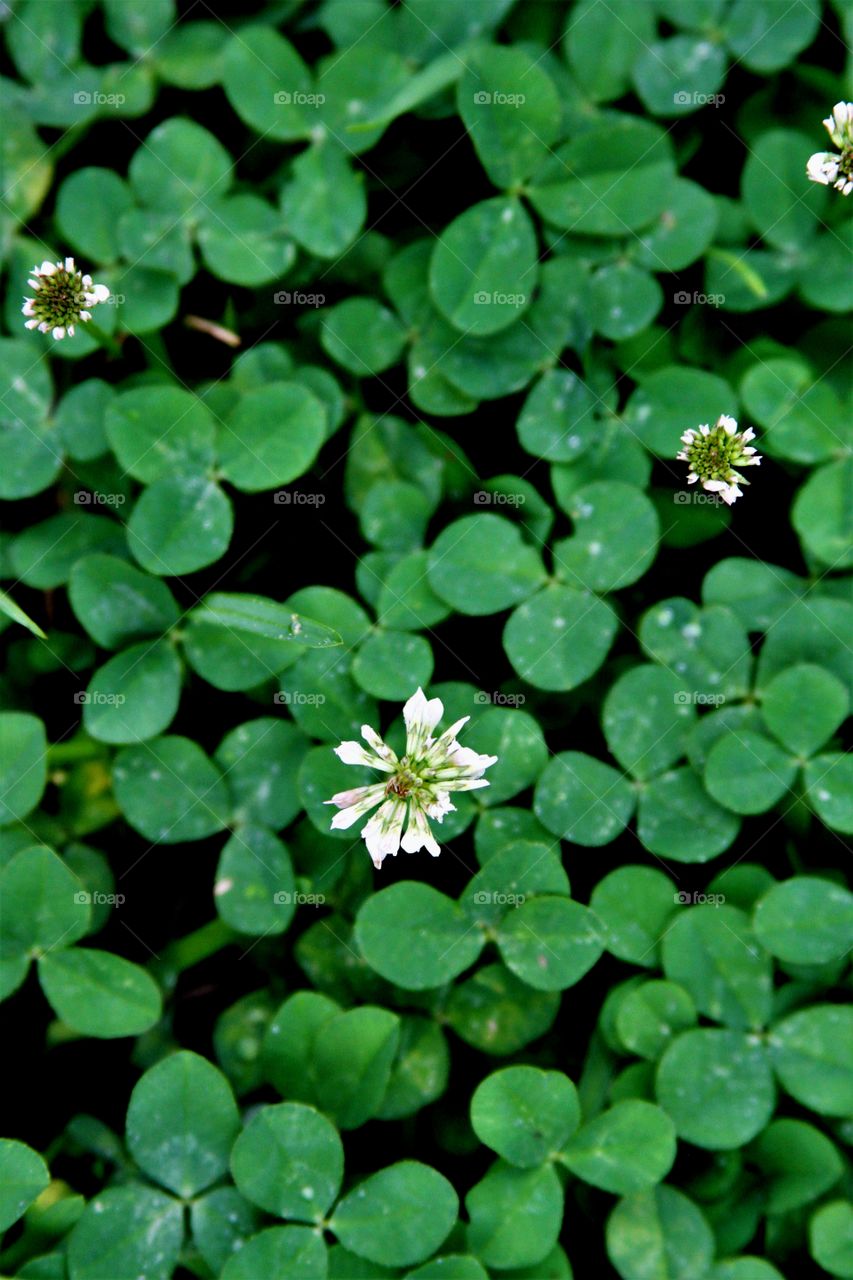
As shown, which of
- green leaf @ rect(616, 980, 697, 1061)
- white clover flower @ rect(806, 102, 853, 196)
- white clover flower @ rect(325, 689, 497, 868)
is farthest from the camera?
green leaf @ rect(616, 980, 697, 1061)

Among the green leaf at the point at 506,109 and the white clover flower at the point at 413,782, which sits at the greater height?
the green leaf at the point at 506,109

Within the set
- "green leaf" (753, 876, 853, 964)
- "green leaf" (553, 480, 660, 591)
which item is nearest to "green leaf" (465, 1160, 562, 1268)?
"green leaf" (753, 876, 853, 964)

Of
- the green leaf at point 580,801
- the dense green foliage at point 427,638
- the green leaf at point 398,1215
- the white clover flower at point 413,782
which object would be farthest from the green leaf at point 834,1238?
the white clover flower at point 413,782

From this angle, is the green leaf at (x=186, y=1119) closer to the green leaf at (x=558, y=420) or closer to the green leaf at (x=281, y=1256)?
the green leaf at (x=281, y=1256)

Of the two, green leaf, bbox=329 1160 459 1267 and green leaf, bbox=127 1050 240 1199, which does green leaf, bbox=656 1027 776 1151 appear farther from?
green leaf, bbox=127 1050 240 1199

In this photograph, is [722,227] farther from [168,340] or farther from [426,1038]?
[426,1038]

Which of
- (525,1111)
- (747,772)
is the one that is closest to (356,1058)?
(525,1111)

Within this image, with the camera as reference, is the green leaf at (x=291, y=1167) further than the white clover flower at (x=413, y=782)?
Yes
